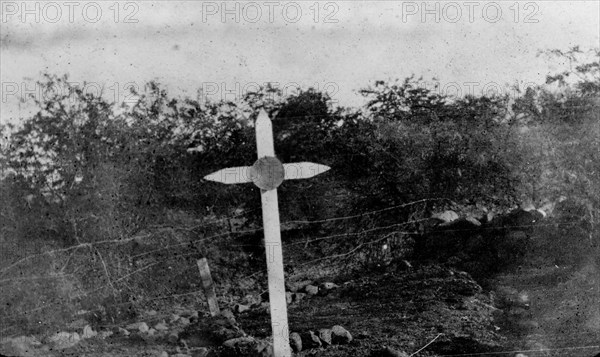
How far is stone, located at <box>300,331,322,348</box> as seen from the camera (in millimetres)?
5832

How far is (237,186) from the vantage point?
6.42 m

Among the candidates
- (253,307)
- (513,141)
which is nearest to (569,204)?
(513,141)

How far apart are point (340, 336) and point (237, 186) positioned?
1665mm

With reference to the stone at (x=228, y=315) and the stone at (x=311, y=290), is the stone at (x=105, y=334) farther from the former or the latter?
the stone at (x=311, y=290)

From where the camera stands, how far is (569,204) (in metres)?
6.49

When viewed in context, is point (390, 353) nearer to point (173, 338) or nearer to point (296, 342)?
point (296, 342)

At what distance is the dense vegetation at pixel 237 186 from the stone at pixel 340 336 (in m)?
0.80

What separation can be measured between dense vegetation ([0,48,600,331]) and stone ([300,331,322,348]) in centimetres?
79

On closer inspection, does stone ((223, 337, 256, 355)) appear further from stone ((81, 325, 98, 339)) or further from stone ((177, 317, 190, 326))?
stone ((81, 325, 98, 339))

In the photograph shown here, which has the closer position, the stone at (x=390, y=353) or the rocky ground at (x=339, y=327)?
the stone at (x=390, y=353)

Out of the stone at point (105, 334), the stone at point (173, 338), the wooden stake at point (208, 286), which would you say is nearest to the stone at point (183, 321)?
the stone at point (173, 338)

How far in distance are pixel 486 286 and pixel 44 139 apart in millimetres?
4263

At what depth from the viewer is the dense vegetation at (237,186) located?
619cm

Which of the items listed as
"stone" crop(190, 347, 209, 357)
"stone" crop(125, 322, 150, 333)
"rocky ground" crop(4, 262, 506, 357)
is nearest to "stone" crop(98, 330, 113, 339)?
"rocky ground" crop(4, 262, 506, 357)
